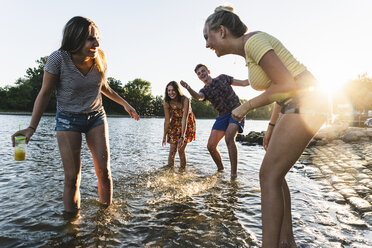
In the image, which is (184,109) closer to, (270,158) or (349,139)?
(270,158)

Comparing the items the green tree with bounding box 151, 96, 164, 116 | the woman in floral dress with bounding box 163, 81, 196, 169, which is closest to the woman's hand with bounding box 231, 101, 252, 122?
the woman in floral dress with bounding box 163, 81, 196, 169

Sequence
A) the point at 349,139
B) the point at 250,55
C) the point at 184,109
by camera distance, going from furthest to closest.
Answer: the point at 349,139, the point at 184,109, the point at 250,55

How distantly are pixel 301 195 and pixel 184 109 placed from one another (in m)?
3.26

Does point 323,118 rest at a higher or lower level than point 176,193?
higher

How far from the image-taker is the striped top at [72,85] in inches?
106

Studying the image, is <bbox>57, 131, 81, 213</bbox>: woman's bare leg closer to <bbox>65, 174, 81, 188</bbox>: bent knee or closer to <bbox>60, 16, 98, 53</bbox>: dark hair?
<bbox>65, 174, 81, 188</bbox>: bent knee

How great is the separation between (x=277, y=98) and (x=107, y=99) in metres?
80.1

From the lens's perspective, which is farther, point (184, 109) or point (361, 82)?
point (361, 82)

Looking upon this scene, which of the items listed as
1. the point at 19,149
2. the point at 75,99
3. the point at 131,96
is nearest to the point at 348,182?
the point at 75,99

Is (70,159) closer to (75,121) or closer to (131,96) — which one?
(75,121)

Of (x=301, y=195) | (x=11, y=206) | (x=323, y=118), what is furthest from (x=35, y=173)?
(x=323, y=118)

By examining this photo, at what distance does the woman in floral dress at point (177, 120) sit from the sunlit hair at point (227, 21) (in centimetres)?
440

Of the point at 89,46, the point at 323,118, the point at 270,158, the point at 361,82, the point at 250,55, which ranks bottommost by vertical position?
the point at 270,158

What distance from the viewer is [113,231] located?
296cm
